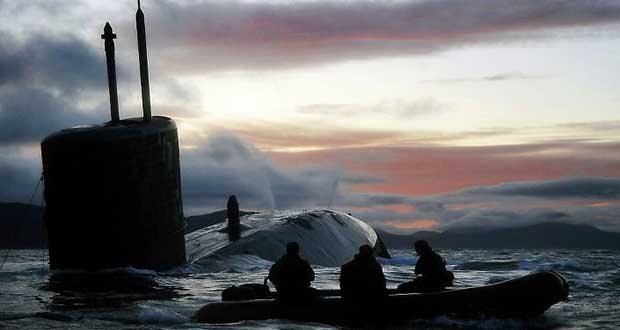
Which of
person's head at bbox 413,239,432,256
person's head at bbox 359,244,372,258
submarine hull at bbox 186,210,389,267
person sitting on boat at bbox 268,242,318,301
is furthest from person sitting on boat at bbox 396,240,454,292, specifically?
submarine hull at bbox 186,210,389,267

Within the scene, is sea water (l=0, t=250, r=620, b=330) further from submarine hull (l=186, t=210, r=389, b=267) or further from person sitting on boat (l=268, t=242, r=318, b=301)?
submarine hull (l=186, t=210, r=389, b=267)

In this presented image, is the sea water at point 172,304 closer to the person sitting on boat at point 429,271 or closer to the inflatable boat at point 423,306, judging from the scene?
the inflatable boat at point 423,306

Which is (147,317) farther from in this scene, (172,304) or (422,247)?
(422,247)

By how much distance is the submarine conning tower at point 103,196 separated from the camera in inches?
996

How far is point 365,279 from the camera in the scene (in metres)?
17.0

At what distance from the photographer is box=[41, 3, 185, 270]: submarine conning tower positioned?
25.3m

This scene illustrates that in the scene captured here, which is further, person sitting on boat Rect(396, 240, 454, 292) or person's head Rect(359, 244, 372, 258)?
person sitting on boat Rect(396, 240, 454, 292)

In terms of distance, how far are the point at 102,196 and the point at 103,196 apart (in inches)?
1.2

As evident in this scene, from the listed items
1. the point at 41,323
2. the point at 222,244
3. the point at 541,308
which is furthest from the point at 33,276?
the point at 541,308

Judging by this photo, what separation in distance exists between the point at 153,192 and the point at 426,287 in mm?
10747

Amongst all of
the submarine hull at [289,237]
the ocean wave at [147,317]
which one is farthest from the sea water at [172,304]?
the submarine hull at [289,237]

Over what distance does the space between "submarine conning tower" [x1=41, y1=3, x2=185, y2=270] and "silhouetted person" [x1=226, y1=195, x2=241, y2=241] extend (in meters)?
12.4

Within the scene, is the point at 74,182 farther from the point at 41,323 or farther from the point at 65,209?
the point at 41,323

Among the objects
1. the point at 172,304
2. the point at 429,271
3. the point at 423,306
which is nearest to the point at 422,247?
the point at 429,271
